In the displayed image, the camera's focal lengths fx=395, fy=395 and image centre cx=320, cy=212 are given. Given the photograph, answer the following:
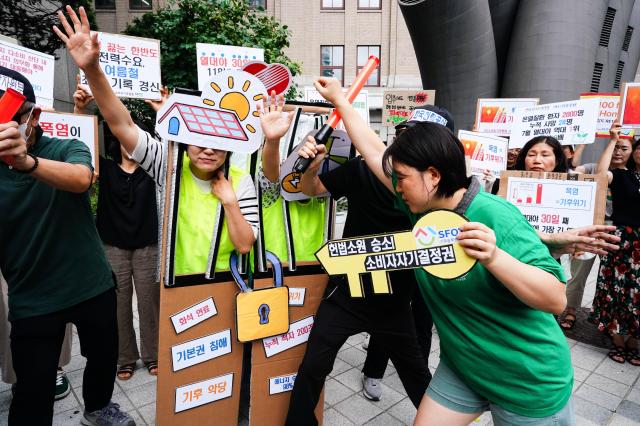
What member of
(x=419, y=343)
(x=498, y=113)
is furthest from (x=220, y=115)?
(x=498, y=113)

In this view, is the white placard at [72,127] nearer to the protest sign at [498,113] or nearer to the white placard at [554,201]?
the white placard at [554,201]

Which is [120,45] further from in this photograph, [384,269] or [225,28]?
[225,28]

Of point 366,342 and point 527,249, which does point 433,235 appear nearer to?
point 527,249

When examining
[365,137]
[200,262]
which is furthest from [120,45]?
[365,137]

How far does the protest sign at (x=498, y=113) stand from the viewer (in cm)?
476

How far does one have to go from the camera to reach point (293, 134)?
2234 millimetres

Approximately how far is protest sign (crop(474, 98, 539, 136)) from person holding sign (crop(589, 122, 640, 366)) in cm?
121

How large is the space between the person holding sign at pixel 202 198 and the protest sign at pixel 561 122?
3.18 metres

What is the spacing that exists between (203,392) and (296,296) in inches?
27.8

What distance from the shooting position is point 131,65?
10.3 feet

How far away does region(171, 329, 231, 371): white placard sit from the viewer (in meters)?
2.01

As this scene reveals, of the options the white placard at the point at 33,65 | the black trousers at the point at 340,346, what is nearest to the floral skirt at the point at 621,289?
the black trousers at the point at 340,346

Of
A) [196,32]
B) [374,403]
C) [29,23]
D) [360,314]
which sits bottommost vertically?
[374,403]

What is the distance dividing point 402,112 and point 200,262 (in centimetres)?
439
